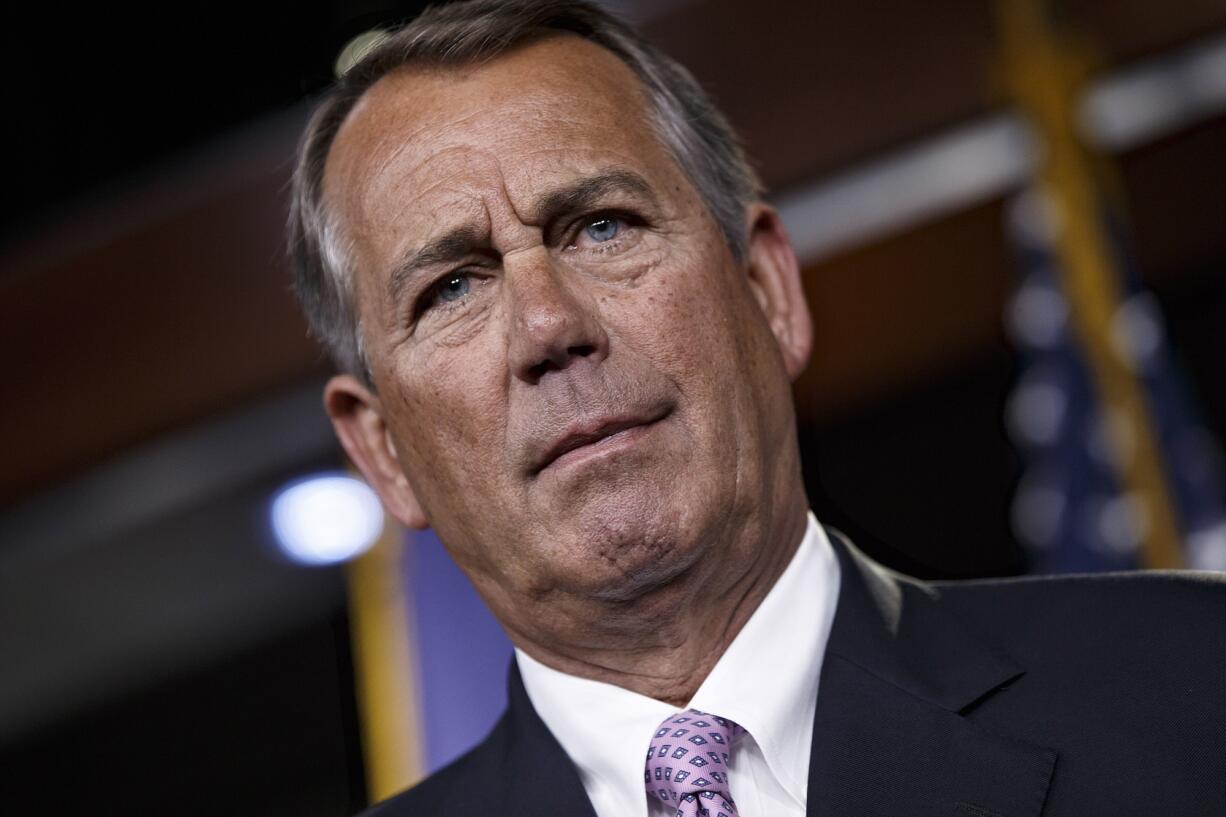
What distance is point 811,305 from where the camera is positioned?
13.4 feet

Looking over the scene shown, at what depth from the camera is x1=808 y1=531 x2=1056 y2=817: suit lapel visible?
1.47 m

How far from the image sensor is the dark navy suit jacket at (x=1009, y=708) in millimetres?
1449

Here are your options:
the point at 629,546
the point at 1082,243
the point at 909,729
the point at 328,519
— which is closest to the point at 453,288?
the point at 629,546

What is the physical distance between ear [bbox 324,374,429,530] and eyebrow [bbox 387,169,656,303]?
0.81 ft

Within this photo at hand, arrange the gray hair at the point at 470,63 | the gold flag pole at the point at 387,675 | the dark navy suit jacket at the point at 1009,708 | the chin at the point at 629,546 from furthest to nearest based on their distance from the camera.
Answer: the gold flag pole at the point at 387,675, the gray hair at the point at 470,63, the chin at the point at 629,546, the dark navy suit jacket at the point at 1009,708

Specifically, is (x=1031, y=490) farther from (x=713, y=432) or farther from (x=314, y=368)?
(x=314, y=368)

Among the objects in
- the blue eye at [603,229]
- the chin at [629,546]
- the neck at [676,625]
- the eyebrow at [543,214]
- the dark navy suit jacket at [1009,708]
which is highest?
the eyebrow at [543,214]

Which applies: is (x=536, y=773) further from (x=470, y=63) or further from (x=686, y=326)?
(x=470, y=63)

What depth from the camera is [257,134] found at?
13.0 ft

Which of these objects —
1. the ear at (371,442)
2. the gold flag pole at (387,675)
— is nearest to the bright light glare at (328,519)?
the gold flag pole at (387,675)

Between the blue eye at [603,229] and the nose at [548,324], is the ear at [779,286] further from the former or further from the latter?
the nose at [548,324]

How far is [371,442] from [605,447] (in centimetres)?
54

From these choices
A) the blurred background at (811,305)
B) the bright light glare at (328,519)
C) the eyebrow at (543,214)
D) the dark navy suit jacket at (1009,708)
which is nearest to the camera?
the dark navy suit jacket at (1009,708)

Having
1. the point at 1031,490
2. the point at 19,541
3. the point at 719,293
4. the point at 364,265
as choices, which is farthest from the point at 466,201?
the point at 19,541
